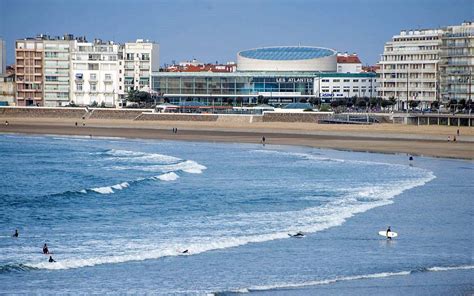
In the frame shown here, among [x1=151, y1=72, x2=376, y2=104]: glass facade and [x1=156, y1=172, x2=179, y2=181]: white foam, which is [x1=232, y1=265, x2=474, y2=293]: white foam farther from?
[x1=151, y1=72, x2=376, y2=104]: glass facade

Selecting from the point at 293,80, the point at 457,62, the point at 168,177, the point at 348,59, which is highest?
the point at 348,59

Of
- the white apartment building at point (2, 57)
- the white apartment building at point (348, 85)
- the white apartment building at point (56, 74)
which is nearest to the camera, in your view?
the white apartment building at point (56, 74)

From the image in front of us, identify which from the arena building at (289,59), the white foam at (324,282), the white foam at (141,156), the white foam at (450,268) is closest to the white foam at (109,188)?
the white foam at (141,156)

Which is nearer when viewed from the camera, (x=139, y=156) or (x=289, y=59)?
(x=139, y=156)

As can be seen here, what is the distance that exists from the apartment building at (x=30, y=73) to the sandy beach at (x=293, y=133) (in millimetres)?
13936

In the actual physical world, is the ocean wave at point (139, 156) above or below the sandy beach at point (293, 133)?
below

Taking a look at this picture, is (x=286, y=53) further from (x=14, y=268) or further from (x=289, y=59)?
(x=14, y=268)

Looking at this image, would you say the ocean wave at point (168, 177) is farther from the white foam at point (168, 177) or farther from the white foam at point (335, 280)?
the white foam at point (335, 280)

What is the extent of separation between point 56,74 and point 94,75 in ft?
13.8

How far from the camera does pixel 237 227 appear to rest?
28.4 metres

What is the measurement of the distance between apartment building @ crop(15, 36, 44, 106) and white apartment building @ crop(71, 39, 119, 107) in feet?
11.9

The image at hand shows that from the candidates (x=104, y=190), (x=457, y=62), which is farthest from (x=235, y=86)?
(x=104, y=190)

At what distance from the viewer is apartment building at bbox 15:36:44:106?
109312mm

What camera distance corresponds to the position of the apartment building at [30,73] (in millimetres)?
109312
